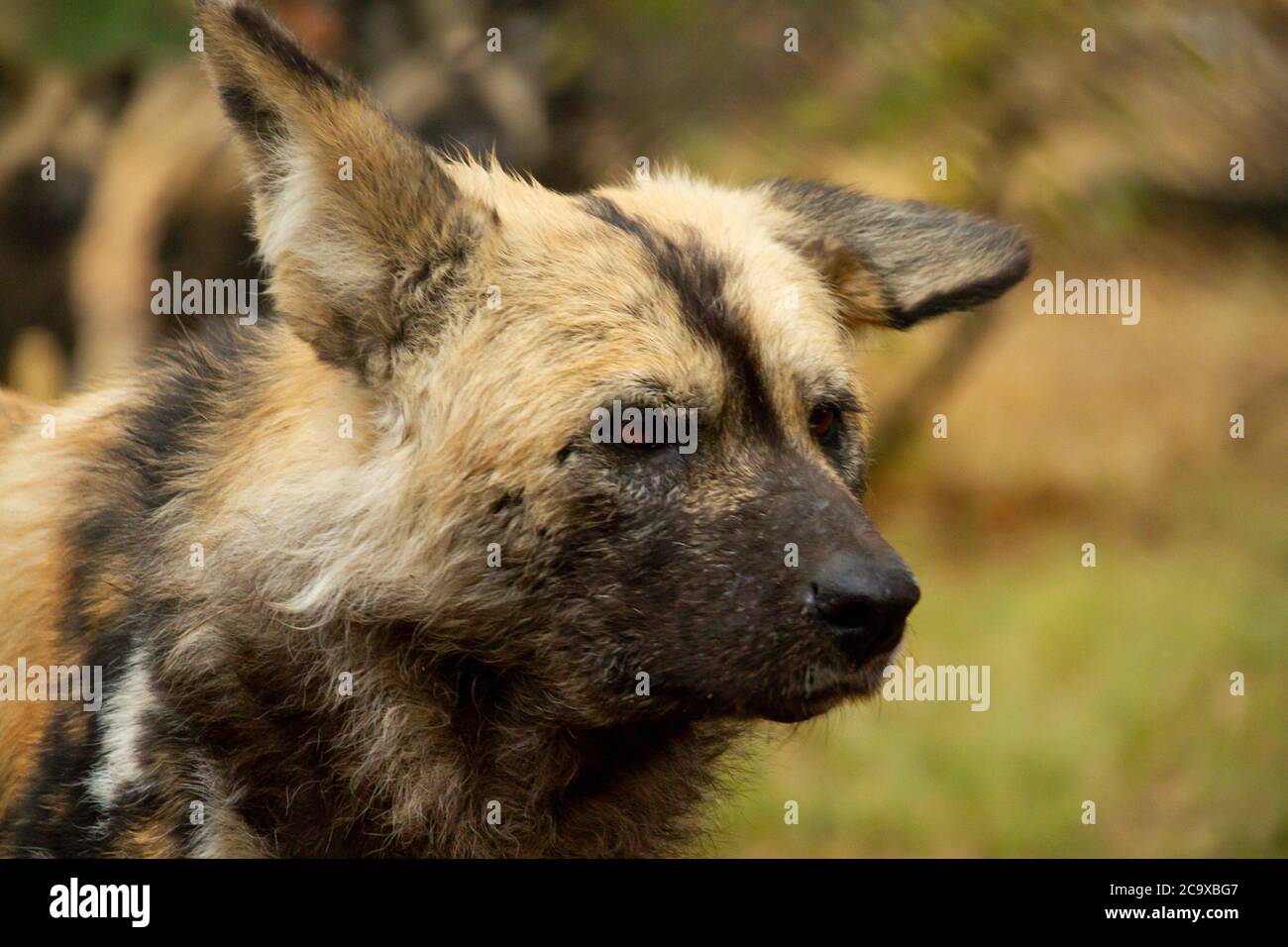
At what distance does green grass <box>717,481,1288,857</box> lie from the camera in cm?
764

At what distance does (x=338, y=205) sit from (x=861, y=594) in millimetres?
1631

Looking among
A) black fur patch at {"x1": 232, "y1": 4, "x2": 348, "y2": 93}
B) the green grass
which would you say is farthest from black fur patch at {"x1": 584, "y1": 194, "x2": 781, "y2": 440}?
the green grass

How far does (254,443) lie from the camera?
4230mm

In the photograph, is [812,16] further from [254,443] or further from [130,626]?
[130,626]

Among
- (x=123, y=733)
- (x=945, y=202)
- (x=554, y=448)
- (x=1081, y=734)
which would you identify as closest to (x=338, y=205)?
(x=554, y=448)

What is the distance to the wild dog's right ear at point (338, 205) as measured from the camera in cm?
371

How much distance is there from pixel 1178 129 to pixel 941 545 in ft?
17.2

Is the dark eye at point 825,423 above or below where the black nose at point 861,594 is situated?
above

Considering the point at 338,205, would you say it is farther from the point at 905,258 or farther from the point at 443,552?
the point at 905,258

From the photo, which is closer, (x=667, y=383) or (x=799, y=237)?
(x=667, y=383)

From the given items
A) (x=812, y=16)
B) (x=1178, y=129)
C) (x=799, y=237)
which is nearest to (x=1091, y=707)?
(x=1178, y=129)

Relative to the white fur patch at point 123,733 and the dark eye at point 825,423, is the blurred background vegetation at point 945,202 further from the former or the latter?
the white fur patch at point 123,733

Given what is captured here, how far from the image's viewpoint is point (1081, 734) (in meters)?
8.55

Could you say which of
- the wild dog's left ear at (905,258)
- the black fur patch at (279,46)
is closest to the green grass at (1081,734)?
the wild dog's left ear at (905,258)
